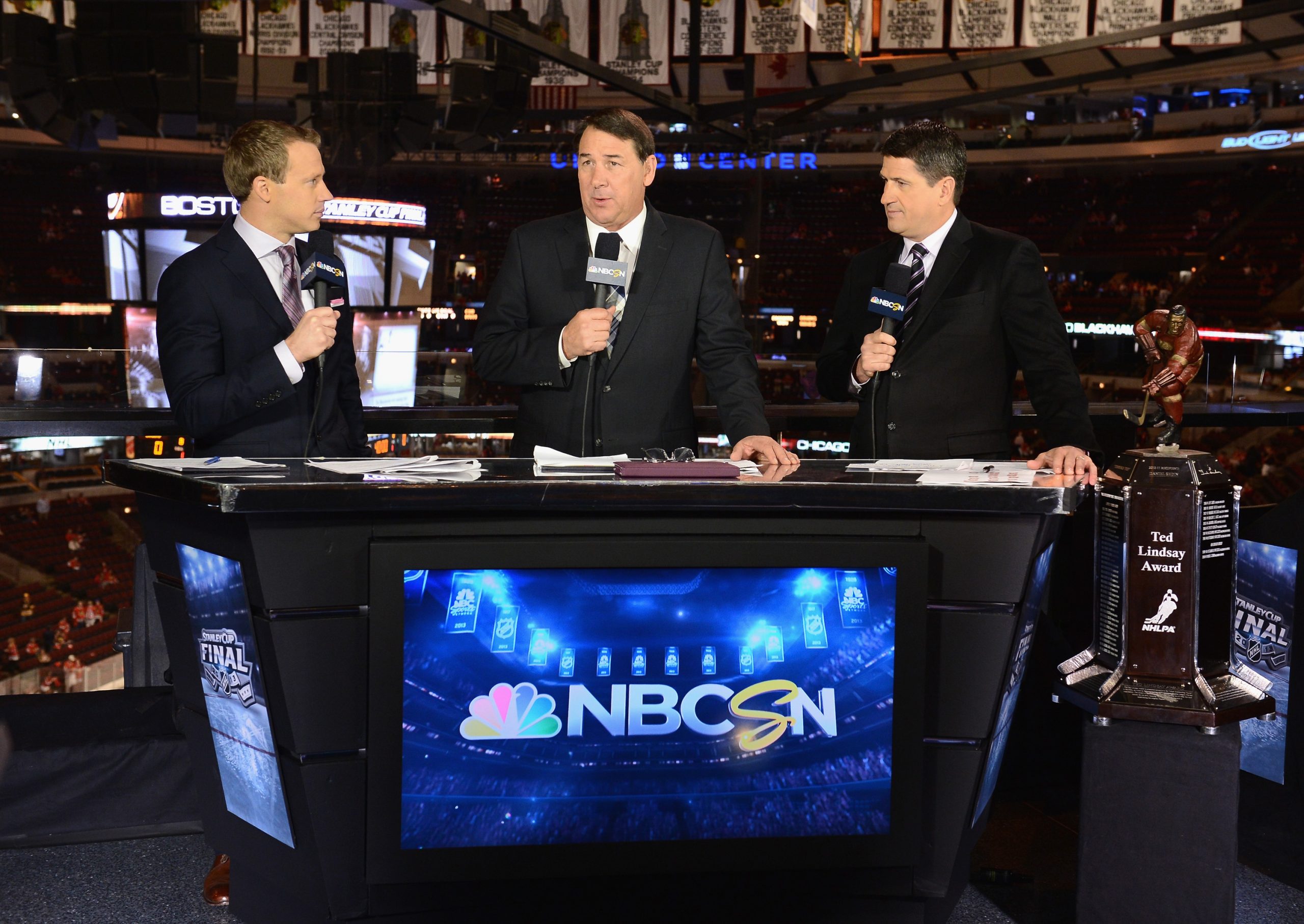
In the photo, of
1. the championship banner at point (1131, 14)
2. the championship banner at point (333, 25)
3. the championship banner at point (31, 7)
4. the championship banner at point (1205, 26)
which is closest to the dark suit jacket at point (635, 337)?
the championship banner at point (1205, 26)

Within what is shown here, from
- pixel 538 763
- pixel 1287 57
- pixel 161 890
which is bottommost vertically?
pixel 161 890

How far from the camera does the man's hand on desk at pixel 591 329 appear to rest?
2201 mm

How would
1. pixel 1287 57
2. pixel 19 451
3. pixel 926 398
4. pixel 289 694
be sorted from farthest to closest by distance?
pixel 1287 57
pixel 19 451
pixel 926 398
pixel 289 694

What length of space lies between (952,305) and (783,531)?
103 cm

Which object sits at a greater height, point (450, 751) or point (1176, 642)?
point (1176, 642)

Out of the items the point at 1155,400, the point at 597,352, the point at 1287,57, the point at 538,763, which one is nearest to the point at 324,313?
the point at 597,352

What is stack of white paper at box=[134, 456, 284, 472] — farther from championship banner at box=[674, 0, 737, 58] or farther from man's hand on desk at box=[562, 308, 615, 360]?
championship banner at box=[674, 0, 737, 58]

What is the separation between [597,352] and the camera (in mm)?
2590

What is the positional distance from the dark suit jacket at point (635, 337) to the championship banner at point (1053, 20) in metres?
5.98

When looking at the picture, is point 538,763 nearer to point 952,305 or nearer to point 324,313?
point 324,313

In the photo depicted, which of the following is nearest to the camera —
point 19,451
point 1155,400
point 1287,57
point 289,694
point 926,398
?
point 289,694

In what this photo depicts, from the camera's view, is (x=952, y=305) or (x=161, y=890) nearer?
(x=161, y=890)

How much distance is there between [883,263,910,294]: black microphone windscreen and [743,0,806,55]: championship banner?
628 centimetres

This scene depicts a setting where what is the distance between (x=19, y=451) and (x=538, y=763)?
593 centimetres
